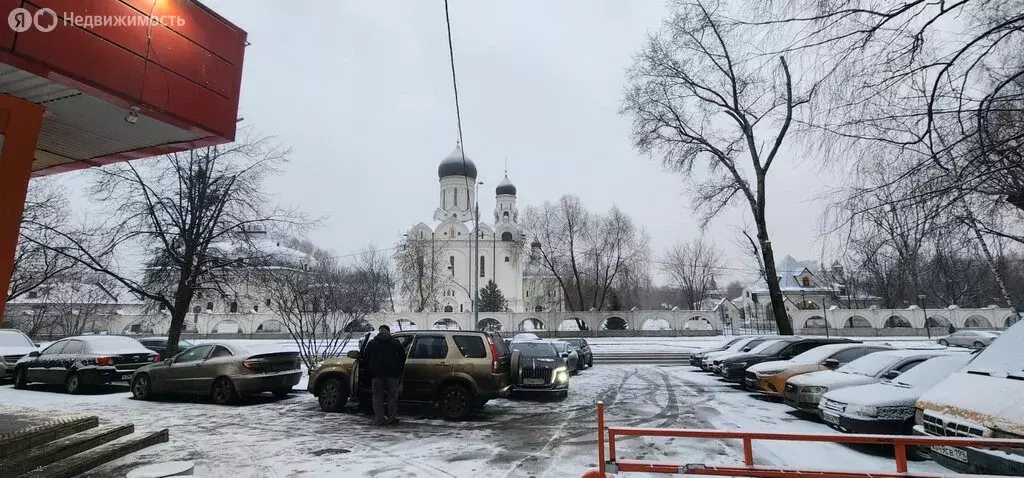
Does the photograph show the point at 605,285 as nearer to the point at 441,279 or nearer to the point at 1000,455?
the point at 441,279

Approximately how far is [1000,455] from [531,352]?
425 inches

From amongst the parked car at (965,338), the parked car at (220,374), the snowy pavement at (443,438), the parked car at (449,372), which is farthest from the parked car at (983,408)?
the parked car at (965,338)

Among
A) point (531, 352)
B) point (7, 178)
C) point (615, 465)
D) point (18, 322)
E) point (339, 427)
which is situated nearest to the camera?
point (615, 465)

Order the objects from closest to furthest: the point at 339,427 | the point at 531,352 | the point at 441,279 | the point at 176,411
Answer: the point at 339,427 < the point at 176,411 < the point at 531,352 < the point at 441,279

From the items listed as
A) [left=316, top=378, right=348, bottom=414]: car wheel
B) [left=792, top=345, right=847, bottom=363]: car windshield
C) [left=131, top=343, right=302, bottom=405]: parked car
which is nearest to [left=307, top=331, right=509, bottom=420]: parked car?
[left=316, top=378, right=348, bottom=414]: car wheel

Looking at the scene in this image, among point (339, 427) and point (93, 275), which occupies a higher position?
point (93, 275)

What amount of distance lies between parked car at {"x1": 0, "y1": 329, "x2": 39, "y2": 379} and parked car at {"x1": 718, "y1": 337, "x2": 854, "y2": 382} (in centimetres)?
2095

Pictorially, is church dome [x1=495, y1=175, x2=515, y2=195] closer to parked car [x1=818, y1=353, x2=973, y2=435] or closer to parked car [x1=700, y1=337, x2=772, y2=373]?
parked car [x1=700, y1=337, x2=772, y2=373]

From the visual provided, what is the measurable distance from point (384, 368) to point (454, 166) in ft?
223

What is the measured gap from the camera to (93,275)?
23.1 meters

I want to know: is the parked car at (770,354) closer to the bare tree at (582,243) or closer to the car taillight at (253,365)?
the car taillight at (253,365)

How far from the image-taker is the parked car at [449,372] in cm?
964

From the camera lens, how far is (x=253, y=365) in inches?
452

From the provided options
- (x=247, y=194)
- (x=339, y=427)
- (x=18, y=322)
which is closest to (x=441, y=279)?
(x=18, y=322)
